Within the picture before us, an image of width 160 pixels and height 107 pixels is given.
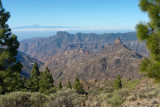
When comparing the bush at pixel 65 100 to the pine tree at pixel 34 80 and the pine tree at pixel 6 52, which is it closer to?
the pine tree at pixel 6 52

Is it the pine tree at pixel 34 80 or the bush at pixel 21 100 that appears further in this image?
the pine tree at pixel 34 80

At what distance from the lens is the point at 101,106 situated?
9.90 m

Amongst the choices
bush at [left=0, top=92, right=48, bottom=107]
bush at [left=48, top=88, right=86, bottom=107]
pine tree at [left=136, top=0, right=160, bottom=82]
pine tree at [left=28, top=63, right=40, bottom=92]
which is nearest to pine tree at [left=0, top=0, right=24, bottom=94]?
bush at [left=0, top=92, right=48, bottom=107]

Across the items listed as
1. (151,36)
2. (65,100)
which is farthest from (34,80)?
(151,36)

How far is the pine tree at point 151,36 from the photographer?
876 centimetres

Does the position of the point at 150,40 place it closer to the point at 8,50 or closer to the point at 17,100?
the point at 17,100

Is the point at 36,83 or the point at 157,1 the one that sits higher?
the point at 157,1

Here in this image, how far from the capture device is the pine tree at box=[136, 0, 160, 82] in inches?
345

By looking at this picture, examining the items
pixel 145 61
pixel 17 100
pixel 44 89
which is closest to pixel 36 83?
pixel 44 89

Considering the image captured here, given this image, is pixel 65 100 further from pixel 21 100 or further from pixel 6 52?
pixel 6 52

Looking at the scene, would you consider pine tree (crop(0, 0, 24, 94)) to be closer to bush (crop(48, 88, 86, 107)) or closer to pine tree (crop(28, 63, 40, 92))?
bush (crop(48, 88, 86, 107))

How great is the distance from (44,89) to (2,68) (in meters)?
25.2

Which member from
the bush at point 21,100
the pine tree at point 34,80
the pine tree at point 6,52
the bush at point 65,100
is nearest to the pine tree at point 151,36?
the bush at point 65,100

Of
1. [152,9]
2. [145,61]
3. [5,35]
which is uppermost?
[152,9]
